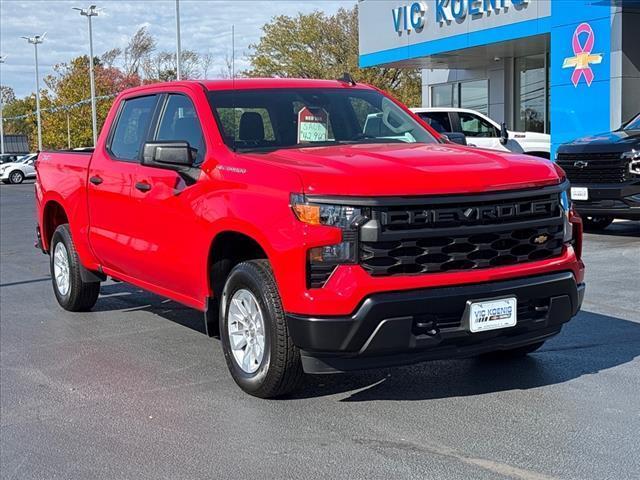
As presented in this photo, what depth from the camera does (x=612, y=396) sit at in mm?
5027

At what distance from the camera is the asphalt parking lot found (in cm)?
415

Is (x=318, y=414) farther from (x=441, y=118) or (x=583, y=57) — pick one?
(x=583, y=57)

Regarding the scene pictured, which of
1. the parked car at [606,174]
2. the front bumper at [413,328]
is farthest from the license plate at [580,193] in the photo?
the front bumper at [413,328]

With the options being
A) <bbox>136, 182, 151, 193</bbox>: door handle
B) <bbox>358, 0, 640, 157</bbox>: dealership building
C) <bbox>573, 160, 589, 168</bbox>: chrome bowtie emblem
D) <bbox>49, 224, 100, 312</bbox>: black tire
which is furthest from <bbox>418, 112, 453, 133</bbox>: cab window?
<bbox>136, 182, 151, 193</bbox>: door handle

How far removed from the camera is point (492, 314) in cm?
467

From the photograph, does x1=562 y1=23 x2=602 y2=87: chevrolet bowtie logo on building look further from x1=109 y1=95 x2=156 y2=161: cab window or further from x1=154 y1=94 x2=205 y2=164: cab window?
x1=154 y1=94 x2=205 y2=164: cab window

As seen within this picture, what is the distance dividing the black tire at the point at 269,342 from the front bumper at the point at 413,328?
138mm

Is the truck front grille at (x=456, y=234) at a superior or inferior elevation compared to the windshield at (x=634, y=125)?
inferior

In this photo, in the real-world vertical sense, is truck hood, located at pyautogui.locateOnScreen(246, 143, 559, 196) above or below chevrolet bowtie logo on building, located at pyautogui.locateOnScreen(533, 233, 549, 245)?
above

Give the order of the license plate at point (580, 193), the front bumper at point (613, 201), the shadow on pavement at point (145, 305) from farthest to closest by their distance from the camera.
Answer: the license plate at point (580, 193)
the front bumper at point (613, 201)
the shadow on pavement at point (145, 305)

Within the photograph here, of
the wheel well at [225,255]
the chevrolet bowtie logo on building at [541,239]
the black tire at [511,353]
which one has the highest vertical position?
the chevrolet bowtie logo on building at [541,239]

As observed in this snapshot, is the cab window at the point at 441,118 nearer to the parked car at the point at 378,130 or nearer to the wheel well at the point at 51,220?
the wheel well at the point at 51,220

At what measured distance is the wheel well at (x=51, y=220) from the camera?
27.7 ft

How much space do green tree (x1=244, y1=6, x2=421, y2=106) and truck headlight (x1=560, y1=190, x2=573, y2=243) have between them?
147 feet
